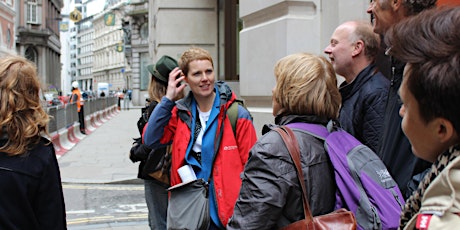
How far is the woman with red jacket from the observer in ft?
10.0

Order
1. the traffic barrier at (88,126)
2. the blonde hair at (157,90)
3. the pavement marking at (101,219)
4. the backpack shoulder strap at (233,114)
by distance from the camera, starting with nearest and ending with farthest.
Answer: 1. the backpack shoulder strap at (233,114)
2. the blonde hair at (157,90)
3. the pavement marking at (101,219)
4. the traffic barrier at (88,126)

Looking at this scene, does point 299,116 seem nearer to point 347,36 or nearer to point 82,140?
point 347,36

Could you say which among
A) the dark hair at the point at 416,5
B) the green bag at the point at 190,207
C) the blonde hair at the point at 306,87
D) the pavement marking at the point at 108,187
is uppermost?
the dark hair at the point at 416,5

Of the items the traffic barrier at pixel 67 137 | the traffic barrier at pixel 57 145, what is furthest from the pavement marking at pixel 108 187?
the traffic barrier at pixel 57 145

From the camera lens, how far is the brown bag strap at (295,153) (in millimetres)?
1989

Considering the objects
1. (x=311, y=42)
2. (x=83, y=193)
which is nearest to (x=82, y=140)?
(x=83, y=193)

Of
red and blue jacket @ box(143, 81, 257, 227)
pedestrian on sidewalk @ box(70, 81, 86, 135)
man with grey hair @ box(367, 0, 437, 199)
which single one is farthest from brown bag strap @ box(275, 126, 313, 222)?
pedestrian on sidewalk @ box(70, 81, 86, 135)

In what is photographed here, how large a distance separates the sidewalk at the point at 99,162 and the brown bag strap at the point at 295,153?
7.86 meters

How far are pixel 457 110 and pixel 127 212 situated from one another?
6.83 metres

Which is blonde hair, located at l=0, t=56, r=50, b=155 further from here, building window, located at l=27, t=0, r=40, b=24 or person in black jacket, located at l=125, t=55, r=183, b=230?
building window, located at l=27, t=0, r=40, b=24

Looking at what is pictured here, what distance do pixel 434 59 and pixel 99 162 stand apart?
11569mm

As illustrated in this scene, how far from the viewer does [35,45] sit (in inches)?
2697

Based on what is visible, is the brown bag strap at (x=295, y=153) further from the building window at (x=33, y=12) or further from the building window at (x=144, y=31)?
the building window at (x=33, y=12)

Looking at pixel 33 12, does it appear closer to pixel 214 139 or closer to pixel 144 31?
pixel 144 31
